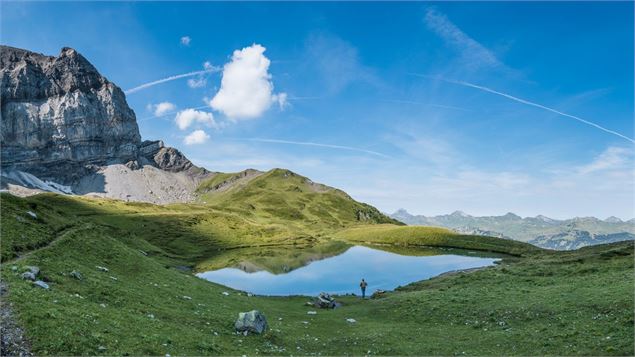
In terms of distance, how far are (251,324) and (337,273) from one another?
71.8 meters

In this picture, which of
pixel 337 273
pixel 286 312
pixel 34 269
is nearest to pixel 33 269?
pixel 34 269

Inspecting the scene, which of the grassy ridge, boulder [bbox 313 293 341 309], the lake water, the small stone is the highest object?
the grassy ridge

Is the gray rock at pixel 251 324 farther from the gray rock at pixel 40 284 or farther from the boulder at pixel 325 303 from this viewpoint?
the boulder at pixel 325 303

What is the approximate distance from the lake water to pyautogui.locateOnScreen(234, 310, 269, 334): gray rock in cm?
4081

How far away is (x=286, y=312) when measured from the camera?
48312 millimetres

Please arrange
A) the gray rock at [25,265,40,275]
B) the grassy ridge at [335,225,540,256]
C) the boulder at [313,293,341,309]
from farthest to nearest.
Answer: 1. the grassy ridge at [335,225,540,256]
2. the boulder at [313,293,341,309]
3. the gray rock at [25,265,40,275]

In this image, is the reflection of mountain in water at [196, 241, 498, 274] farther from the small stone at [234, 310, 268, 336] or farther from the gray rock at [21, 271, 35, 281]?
Result: the gray rock at [21, 271, 35, 281]

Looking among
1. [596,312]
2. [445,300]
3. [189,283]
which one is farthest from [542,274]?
[189,283]

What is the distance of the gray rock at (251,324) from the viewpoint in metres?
31.9

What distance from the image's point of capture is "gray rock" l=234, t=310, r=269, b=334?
105 ft

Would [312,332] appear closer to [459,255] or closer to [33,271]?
[33,271]

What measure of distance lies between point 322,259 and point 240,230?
2840 inches

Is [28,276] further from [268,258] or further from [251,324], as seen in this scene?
[268,258]

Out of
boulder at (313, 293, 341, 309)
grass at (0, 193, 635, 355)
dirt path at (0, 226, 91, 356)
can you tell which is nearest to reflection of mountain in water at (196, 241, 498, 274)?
boulder at (313, 293, 341, 309)
